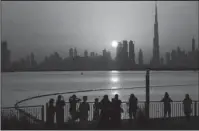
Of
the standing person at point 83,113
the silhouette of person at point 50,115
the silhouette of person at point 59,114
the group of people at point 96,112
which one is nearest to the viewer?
the group of people at point 96,112

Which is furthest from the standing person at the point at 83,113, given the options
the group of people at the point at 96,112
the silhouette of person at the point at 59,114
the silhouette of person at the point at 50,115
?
the silhouette of person at the point at 50,115

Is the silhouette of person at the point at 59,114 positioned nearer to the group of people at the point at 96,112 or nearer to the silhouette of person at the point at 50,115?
the group of people at the point at 96,112

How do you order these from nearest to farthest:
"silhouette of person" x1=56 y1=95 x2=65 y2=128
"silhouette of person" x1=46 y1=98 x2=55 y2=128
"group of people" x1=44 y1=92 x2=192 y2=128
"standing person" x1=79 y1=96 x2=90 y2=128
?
"group of people" x1=44 y1=92 x2=192 y2=128 < "silhouette of person" x1=46 y1=98 x2=55 y2=128 < "silhouette of person" x1=56 y1=95 x2=65 y2=128 < "standing person" x1=79 y1=96 x2=90 y2=128

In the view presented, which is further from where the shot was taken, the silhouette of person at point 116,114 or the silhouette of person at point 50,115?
the silhouette of person at point 50,115

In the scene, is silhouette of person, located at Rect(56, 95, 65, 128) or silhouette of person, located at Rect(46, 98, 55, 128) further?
silhouette of person, located at Rect(56, 95, 65, 128)

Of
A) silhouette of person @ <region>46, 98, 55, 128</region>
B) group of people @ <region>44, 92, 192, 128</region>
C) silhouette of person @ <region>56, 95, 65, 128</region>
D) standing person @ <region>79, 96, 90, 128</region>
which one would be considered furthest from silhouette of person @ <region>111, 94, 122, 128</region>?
silhouette of person @ <region>46, 98, 55, 128</region>

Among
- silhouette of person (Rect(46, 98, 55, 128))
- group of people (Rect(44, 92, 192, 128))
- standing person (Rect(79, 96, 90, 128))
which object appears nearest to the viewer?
group of people (Rect(44, 92, 192, 128))

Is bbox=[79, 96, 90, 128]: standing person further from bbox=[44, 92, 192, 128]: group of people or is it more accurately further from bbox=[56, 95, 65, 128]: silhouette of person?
bbox=[56, 95, 65, 128]: silhouette of person

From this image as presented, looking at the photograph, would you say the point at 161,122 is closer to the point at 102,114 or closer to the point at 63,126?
the point at 102,114

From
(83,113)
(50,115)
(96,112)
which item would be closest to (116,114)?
(83,113)

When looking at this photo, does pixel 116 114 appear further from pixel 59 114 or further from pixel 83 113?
pixel 59 114

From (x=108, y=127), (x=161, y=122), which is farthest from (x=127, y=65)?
(x=108, y=127)

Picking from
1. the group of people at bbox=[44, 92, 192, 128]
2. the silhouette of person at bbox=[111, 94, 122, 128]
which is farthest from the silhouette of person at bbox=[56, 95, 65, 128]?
the silhouette of person at bbox=[111, 94, 122, 128]

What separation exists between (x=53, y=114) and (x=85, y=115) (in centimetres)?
131
